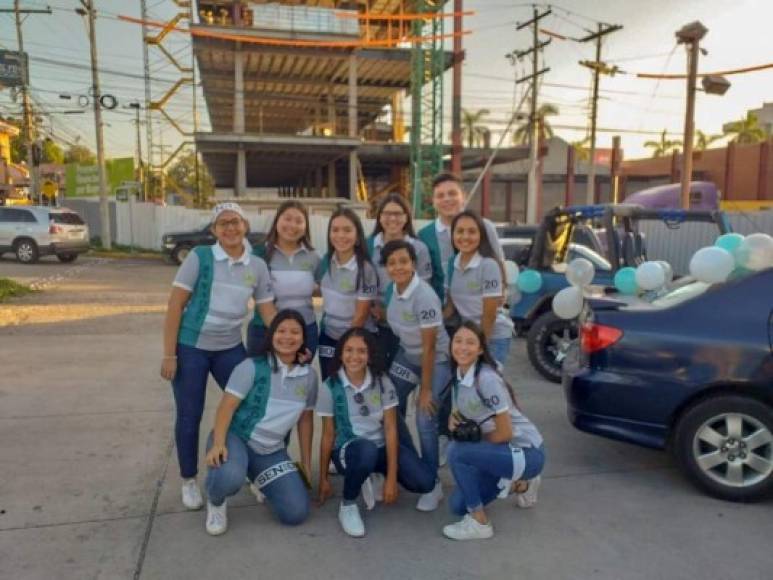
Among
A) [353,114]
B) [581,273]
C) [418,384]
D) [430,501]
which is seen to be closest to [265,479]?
[430,501]

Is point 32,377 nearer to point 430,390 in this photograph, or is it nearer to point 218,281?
point 218,281

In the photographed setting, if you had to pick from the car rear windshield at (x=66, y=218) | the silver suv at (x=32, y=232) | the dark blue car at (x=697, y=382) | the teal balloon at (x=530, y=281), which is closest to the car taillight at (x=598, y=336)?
the dark blue car at (x=697, y=382)

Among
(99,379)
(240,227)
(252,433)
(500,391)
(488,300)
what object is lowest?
(99,379)

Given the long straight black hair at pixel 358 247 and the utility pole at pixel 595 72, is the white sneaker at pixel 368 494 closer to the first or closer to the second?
the long straight black hair at pixel 358 247

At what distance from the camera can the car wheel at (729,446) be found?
351cm

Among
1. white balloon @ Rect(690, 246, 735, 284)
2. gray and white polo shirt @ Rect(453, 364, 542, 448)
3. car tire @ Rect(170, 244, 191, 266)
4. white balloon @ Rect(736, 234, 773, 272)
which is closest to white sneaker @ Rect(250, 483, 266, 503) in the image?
gray and white polo shirt @ Rect(453, 364, 542, 448)

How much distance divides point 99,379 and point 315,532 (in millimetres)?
3802

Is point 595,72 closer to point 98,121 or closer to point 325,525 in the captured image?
point 98,121

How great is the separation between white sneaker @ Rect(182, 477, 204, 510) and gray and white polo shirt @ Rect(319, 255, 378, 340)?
1.18 metres

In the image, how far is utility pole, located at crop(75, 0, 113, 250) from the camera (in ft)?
77.5

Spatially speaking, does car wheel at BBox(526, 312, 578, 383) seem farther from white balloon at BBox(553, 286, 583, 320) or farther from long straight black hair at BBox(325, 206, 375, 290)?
long straight black hair at BBox(325, 206, 375, 290)

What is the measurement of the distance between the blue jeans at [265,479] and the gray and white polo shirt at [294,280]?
0.81 metres

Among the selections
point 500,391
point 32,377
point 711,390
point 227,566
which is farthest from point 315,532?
point 32,377

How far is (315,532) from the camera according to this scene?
10.8 ft
